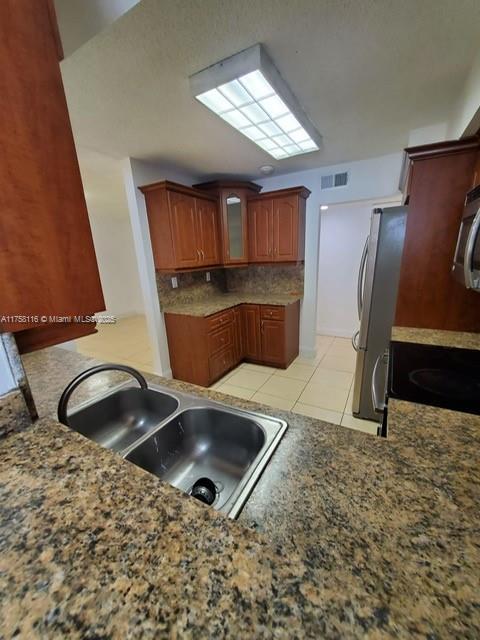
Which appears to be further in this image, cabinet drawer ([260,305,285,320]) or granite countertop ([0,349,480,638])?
cabinet drawer ([260,305,285,320])

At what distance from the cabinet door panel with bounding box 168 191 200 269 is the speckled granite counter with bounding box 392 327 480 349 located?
89.3 inches

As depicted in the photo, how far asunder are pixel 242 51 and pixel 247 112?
510 mm

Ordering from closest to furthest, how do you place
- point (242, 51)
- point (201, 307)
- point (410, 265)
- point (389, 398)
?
point (389, 398) < point (242, 51) < point (410, 265) < point (201, 307)

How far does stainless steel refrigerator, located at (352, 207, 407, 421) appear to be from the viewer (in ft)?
6.42

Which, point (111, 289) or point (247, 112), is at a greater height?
point (247, 112)

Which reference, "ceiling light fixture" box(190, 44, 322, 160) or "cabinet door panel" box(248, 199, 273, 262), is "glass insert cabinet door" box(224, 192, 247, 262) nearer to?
"cabinet door panel" box(248, 199, 273, 262)

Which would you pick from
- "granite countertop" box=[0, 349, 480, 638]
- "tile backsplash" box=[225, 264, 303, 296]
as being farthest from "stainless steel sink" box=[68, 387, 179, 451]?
"tile backsplash" box=[225, 264, 303, 296]

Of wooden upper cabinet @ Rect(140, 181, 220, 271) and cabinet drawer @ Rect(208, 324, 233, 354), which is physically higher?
wooden upper cabinet @ Rect(140, 181, 220, 271)

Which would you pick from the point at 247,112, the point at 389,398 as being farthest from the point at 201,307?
the point at 389,398

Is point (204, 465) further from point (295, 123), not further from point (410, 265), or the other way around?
point (295, 123)

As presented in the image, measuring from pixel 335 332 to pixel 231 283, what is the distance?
2.20 m

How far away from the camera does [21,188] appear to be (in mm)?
519

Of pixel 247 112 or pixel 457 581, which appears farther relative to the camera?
pixel 247 112

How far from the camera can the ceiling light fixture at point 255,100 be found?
4.50 feet
